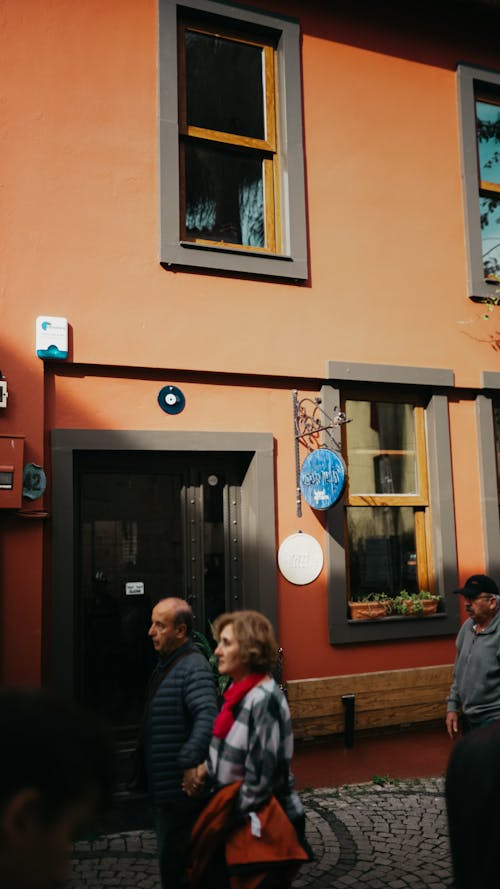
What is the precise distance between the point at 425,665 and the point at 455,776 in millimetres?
5045

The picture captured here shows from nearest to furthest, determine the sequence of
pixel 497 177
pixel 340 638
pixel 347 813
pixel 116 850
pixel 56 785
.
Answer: pixel 56 785, pixel 116 850, pixel 347 813, pixel 340 638, pixel 497 177

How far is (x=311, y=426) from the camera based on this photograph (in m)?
6.55

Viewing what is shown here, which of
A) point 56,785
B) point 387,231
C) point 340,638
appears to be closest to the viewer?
point 56,785

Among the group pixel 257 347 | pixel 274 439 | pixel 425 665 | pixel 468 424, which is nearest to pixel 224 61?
pixel 257 347

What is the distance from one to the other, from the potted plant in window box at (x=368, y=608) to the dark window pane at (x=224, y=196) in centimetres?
306

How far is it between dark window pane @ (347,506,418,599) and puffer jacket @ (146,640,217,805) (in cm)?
303

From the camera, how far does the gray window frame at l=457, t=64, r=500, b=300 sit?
7387mm

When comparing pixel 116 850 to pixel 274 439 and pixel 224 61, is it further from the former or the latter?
pixel 224 61

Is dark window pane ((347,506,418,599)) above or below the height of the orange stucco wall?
below

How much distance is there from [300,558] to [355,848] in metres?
2.11

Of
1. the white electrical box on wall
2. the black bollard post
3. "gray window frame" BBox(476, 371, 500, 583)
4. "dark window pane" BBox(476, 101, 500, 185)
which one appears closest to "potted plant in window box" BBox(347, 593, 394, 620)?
the black bollard post

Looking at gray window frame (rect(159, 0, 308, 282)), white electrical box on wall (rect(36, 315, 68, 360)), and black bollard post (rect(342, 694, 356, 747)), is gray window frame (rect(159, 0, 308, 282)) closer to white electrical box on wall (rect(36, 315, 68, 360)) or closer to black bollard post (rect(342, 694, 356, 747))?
white electrical box on wall (rect(36, 315, 68, 360))

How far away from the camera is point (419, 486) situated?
7.13 m

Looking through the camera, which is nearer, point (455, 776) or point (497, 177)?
point (455, 776)
